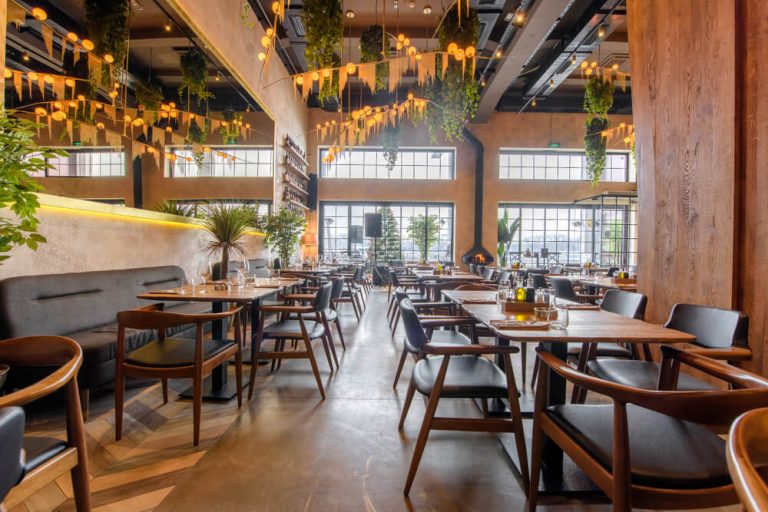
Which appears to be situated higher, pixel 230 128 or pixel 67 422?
pixel 230 128

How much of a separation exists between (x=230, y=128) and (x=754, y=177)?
253 inches

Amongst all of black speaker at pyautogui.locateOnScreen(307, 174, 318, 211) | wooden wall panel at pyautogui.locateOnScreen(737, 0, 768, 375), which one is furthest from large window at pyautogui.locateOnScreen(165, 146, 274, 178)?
wooden wall panel at pyautogui.locateOnScreen(737, 0, 768, 375)

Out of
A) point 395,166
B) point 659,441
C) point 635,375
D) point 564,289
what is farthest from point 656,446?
point 395,166

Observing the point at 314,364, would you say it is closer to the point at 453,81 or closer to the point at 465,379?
the point at 465,379

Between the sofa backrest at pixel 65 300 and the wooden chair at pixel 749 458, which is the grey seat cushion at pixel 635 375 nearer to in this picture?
the wooden chair at pixel 749 458

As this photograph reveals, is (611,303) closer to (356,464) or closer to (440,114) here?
(356,464)

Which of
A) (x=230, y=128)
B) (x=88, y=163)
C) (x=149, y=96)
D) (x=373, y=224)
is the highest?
(x=230, y=128)

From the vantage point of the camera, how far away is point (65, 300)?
9.35 ft

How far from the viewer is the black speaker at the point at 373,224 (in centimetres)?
1059

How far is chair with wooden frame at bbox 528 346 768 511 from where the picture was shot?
0.86 m

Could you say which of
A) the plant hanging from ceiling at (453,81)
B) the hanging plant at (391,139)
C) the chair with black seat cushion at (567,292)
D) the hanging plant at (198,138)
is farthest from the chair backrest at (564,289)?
the hanging plant at (391,139)

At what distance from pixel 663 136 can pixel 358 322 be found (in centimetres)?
424

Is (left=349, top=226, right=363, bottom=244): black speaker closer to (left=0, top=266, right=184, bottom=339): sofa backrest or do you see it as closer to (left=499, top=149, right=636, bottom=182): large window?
(left=499, top=149, right=636, bottom=182): large window

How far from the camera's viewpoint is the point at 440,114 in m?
7.08
